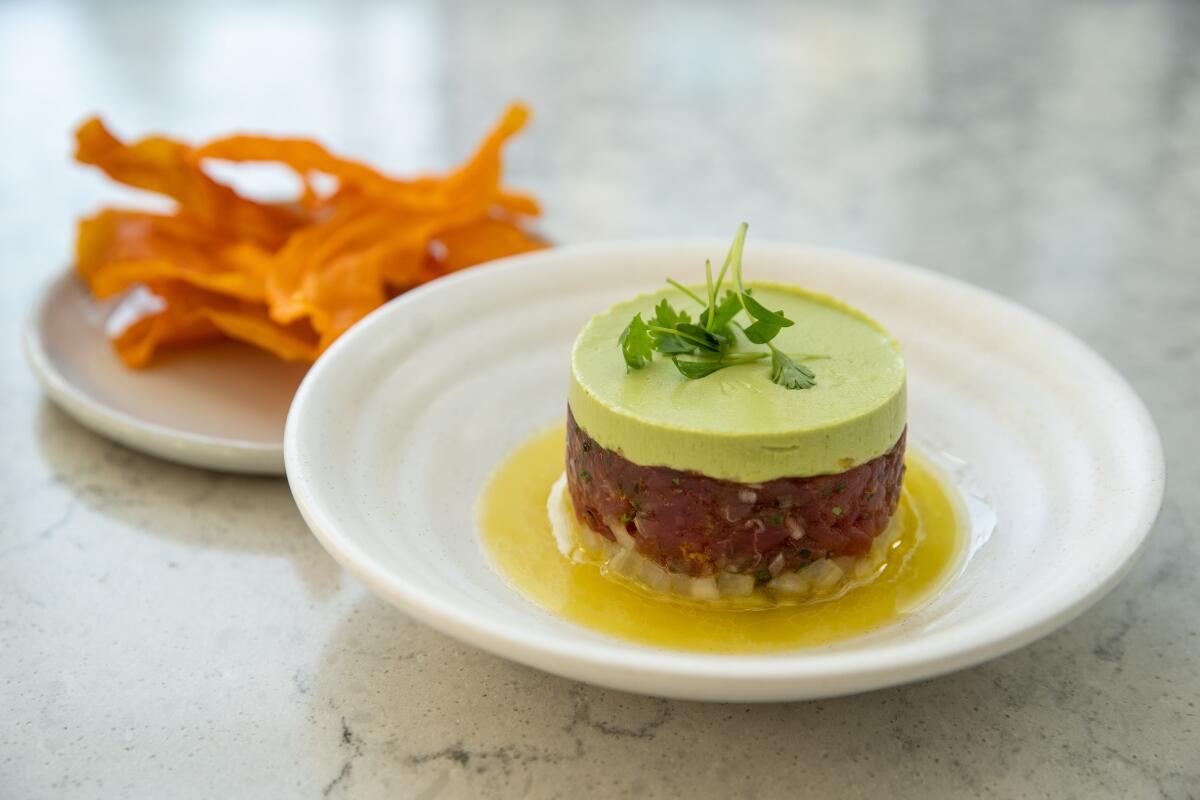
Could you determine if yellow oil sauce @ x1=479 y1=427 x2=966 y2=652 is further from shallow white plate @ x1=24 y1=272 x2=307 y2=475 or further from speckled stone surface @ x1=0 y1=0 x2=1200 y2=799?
shallow white plate @ x1=24 y1=272 x2=307 y2=475

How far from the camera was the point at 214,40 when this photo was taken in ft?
18.0

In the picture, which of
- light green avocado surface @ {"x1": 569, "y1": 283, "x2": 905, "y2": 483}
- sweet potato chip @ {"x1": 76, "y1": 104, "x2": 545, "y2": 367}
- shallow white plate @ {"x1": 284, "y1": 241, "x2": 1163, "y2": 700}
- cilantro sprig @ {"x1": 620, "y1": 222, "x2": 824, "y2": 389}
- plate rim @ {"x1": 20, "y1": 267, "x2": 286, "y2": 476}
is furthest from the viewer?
sweet potato chip @ {"x1": 76, "y1": 104, "x2": 545, "y2": 367}

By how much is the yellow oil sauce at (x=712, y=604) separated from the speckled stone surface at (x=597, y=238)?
13cm

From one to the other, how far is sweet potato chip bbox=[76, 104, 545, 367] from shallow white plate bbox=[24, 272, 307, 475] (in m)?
0.05

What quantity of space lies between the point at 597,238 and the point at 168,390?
132 centimetres

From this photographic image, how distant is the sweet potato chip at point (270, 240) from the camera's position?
2.63 meters

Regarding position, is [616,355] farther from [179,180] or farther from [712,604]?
[179,180]

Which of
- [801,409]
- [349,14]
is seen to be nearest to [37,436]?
[801,409]

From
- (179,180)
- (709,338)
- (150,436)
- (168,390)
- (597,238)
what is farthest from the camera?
(597,238)

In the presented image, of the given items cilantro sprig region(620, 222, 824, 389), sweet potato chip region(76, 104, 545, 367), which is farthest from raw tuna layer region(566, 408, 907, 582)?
sweet potato chip region(76, 104, 545, 367)

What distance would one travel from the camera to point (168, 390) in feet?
8.58

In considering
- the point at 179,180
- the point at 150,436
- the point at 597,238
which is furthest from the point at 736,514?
the point at 597,238

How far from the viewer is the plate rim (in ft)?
7.39

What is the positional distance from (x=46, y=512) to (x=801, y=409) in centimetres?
137
